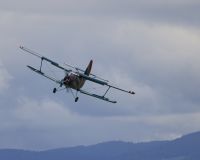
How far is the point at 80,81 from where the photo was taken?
563 feet

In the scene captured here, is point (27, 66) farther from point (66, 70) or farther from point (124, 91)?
point (124, 91)

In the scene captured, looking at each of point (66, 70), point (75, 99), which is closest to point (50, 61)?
point (66, 70)

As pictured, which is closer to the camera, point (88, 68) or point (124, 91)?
point (124, 91)

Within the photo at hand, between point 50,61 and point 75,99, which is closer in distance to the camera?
point 75,99

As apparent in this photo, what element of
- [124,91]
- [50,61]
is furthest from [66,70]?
[124,91]

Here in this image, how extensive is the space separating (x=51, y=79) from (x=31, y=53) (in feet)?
19.3

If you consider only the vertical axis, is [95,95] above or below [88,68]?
below

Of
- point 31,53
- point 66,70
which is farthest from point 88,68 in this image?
point 31,53

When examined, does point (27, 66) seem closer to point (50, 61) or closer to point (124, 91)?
point (50, 61)

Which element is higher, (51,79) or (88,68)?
(88,68)

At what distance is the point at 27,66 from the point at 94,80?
41.6 ft

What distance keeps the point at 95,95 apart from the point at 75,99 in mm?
7198

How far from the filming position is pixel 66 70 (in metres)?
173

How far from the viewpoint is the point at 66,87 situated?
6624 inches
